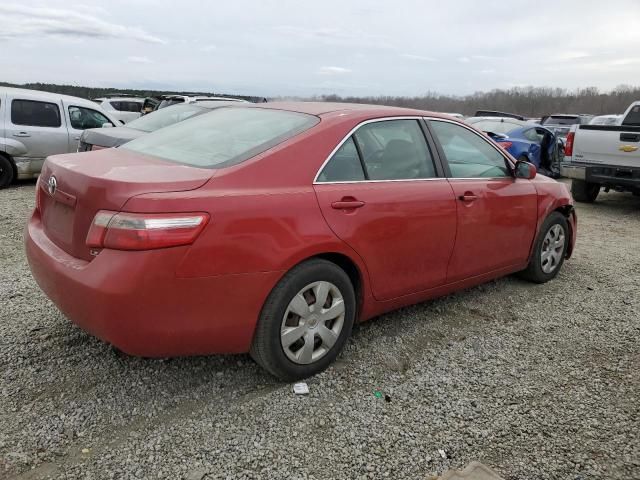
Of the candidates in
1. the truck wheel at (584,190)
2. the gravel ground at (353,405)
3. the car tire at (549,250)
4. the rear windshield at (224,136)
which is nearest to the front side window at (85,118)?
the gravel ground at (353,405)

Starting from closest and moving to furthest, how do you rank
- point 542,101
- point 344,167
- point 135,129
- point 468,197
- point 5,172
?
point 344,167 → point 468,197 → point 135,129 → point 5,172 → point 542,101

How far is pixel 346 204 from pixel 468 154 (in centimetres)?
153

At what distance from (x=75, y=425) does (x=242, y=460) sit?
0.86m

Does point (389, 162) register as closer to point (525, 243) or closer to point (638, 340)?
point (525, 243)

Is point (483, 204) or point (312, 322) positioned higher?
point (483, 204)

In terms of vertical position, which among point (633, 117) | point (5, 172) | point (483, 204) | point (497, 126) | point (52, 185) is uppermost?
point (633, 117)

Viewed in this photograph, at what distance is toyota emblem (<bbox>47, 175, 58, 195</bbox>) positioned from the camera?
292cm

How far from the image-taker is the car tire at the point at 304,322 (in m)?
2.83

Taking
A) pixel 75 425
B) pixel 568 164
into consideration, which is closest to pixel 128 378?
pixel 75 425

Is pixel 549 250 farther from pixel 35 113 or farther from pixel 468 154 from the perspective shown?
pixel 35 113

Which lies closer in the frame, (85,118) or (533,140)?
(85,118)

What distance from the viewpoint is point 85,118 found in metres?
9.99

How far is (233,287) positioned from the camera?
265cm

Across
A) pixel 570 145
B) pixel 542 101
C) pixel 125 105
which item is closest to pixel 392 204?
pixel 570 145
